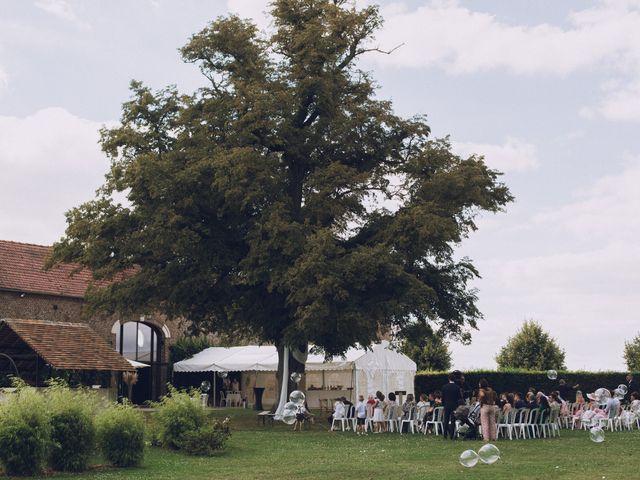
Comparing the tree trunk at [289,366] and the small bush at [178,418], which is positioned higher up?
the tree trunk at [289,366]

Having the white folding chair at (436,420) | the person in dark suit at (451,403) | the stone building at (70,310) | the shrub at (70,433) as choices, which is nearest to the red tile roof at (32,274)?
the stone building at (70,310)

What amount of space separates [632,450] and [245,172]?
1359 cm

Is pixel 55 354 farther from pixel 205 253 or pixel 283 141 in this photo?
pixel 283 141

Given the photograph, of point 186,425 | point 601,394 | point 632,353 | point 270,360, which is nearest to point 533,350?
point 632,353

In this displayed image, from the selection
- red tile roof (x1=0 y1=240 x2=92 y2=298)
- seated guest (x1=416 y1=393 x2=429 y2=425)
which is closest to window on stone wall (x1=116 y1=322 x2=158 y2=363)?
red tile roof (x1=0 y1=240 x2=92 y2=298)

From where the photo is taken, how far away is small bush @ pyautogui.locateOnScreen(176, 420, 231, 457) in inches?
793

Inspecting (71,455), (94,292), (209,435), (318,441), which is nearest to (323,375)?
(94,292)

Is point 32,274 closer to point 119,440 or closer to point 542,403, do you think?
point 542,403

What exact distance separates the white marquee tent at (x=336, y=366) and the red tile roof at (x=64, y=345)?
6.02m

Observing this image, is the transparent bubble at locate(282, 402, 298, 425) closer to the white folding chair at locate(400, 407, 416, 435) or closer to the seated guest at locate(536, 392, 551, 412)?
the white folding chair at locate(400, 407, 416, 435)

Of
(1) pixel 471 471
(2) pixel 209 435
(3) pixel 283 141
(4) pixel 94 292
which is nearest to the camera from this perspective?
(1) pixel 471 471

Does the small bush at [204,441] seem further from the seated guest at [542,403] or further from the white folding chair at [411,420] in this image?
the seated guest at [542,403]

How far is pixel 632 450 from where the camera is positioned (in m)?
20.5

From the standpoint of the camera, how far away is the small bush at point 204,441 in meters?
20.1
